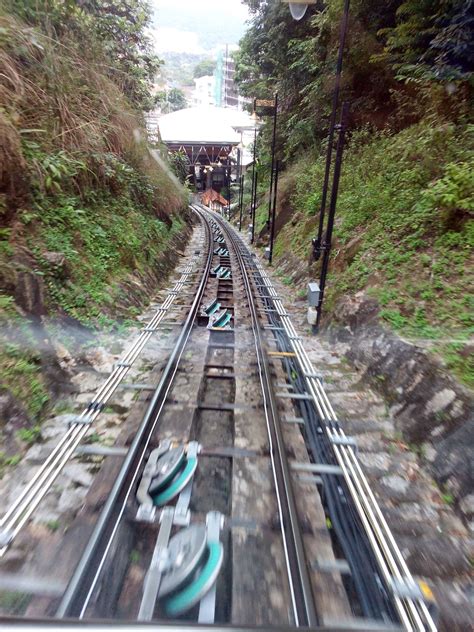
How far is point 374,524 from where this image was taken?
2.64 metres

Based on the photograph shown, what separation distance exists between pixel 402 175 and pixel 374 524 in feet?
22.7

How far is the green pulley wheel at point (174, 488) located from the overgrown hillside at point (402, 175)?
282 centimetres

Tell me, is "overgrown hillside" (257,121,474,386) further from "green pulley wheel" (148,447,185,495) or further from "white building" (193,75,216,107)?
"white building" (193,75,216,107)

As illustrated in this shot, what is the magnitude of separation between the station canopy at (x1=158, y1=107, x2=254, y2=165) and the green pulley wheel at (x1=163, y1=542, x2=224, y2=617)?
156 feet

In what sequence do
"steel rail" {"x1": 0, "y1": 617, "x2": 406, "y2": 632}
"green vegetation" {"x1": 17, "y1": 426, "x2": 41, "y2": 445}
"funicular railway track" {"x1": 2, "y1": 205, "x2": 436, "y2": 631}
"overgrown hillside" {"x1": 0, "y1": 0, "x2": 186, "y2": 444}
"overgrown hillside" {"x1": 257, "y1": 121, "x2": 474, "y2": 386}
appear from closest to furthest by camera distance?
"steel rail" {"x1": 0, "y1": 617, "x2": 406, "y2": 632}, "funicular railway track" {"x1": 2, "y1": 205, "x2": 436, "y2": 631}, "green vegetation" {"x1": 17, "y1": 426, "x2": 41, "y2": 445}, "overgrown hillside" {"x1": 0, "y1": 0, "x2": 186, "y2": 444}, "overgrown hillside" {"x1": 257, "y1": 121, "x2": 474, "y2": 386}

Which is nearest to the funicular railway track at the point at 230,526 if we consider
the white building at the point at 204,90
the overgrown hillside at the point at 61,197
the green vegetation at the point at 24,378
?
the green vegetation at the point at 24,378

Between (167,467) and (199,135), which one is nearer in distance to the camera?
(167,467)

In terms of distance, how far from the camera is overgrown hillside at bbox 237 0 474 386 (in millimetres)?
5066

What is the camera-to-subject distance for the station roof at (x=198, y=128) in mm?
46484

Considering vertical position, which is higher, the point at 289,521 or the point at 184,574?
the point at 184,574

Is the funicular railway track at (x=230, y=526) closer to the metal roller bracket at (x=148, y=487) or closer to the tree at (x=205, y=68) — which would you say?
the metal roller bracket at (x=148, y=487)

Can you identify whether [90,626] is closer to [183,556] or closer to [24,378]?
[183,556]

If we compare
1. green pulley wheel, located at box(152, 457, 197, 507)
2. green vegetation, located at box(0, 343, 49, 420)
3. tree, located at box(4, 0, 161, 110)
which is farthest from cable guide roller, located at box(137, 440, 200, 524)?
tree, located at box(4, 0, 161, 110)

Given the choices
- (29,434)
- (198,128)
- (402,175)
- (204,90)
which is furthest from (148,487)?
(204,90)
